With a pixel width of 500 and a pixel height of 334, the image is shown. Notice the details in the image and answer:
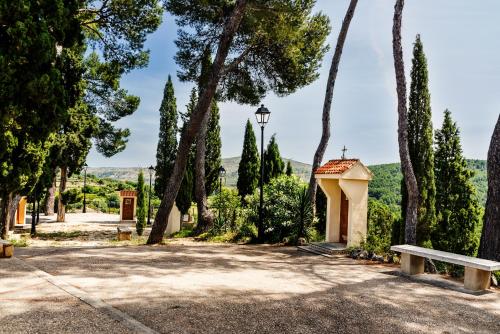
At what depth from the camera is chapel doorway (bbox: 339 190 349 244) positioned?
11539mm

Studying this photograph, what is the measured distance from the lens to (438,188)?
18203 mm

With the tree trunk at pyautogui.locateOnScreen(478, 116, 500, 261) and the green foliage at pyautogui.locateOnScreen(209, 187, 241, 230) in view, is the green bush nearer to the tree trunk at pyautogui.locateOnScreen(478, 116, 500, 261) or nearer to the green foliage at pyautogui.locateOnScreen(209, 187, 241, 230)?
the green foliage at pyautogui.locateOnScreen(209, 187, 241, 230)

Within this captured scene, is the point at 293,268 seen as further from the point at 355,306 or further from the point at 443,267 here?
the point at 443,267

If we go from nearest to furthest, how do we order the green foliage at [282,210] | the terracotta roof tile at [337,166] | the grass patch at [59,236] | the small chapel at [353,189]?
1. the small chapel at [353,189]
2. the terracotta roof tile at [337,166]
3. the green foliage at [282,210]
4. the grass patch at [59,236]

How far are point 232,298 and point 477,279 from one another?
4055 millimetres

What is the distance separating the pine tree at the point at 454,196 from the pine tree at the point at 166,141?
15.1m

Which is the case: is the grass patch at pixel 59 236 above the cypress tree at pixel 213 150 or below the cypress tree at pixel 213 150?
below

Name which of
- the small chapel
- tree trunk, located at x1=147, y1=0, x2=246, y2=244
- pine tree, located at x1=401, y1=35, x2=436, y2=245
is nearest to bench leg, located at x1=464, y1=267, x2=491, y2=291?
the small chapel

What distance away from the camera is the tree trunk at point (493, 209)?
315 inches

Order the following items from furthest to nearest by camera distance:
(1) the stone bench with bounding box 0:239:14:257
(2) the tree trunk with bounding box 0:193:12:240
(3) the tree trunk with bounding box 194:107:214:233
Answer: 1. (3) the tree trunk with bounding box 194:107:214:233
2. (2) the tree trunk with bounding box 0:193:12:240
3. (1) the stone bench with bounding box 0:239:14:257

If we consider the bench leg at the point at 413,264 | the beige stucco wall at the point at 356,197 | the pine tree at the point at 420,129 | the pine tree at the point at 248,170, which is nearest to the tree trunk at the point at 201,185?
the beige stucco wall at the point at 356,197

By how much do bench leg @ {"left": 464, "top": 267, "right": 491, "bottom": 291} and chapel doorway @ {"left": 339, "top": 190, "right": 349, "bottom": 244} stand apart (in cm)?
497

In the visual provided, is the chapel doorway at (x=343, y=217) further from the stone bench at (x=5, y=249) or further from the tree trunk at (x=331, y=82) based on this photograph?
the stone bench at (x=5, y=249)

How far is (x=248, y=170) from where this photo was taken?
26312mm
